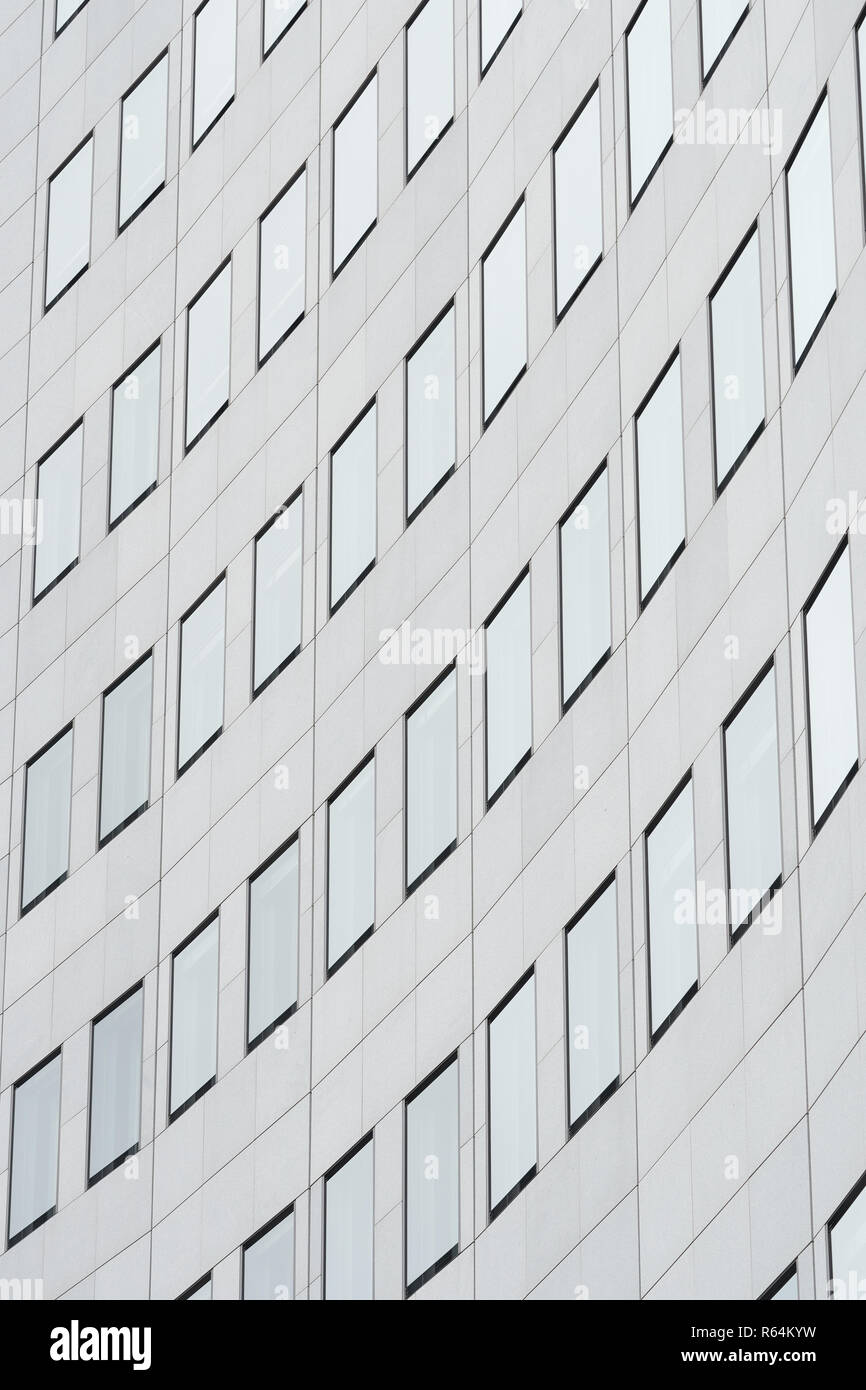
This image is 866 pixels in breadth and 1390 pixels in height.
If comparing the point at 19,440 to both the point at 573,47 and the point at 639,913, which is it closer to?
the point at 573,47

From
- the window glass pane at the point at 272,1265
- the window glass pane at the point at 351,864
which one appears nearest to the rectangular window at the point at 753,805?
the window glass pane at the point at 351,864

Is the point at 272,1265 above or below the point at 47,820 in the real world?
below

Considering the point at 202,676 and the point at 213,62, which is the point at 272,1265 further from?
the point at 213,62

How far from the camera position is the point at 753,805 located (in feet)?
81.5

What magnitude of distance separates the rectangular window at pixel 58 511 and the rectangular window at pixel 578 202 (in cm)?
1101

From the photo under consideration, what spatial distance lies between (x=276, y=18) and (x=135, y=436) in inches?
255

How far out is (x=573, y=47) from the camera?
3098 cm

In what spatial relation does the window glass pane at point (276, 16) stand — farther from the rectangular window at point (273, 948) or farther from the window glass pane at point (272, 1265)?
the window glass pane at point (272, 1265)

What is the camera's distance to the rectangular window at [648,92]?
28.8 m

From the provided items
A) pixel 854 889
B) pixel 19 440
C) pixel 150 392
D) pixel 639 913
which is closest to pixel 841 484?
pixel 854 889

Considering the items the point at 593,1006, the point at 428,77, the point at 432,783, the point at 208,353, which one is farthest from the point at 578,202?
the point at 593,1006

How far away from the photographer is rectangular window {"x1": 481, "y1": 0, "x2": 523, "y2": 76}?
107 feet

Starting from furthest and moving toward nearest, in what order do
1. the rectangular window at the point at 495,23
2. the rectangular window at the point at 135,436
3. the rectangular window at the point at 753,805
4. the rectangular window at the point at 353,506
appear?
1. the rectangular window at the point at 135,436
2. the rectangular window at the point at 353,506
3. the rectangular window at the point at 495,23
4. the rectangular window at the point at 753,805
